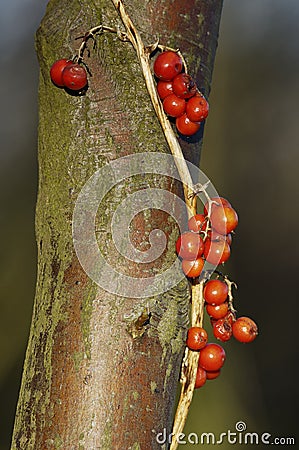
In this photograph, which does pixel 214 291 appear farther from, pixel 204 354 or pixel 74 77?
pixel 74 77

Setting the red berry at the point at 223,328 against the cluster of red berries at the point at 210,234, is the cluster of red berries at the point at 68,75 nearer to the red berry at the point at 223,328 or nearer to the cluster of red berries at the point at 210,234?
the cluster of red berries at the point at 210,234

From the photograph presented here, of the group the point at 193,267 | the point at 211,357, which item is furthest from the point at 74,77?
the point at 211,357

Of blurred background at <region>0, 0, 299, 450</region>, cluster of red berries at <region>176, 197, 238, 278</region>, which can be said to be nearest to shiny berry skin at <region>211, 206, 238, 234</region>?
cluster of red berries at <region>176, 197, 238, 278</region>

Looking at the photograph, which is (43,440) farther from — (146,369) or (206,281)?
(206,281)

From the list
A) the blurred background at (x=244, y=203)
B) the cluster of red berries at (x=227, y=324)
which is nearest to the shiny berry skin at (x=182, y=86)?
the cluster of red berries at (x=227, y=324)

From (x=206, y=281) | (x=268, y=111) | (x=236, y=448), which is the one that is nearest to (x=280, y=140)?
(x=268, y=111)

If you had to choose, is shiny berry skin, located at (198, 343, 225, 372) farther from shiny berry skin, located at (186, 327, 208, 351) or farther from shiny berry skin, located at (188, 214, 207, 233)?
shiny berry skin, located at (188, 214, 207, 233)

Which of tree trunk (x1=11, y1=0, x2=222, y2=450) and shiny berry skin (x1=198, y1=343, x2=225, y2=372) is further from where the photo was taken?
shiny berry skin (x1=198, y1=343, x2=225, y2=372)

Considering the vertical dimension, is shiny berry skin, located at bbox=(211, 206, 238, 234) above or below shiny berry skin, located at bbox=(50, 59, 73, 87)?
below
